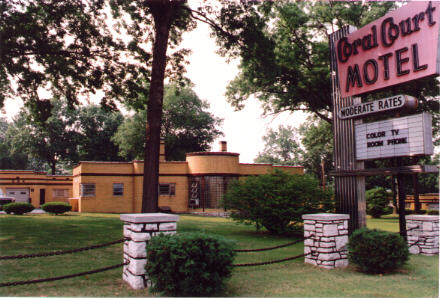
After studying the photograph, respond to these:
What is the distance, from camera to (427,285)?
7398 millimetres

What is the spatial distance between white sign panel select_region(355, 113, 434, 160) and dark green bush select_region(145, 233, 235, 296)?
5.73 metres

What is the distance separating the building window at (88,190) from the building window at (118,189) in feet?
5.07

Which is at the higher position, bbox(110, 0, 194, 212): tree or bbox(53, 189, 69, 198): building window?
bbox(110, 0, 194, 212): tree

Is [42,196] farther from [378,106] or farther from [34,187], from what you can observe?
[378,106]

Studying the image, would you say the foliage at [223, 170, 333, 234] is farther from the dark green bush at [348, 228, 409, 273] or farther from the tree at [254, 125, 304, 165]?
the tree at [254, 125, 304, 165]

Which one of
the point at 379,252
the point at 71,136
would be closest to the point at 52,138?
the point at 71,136

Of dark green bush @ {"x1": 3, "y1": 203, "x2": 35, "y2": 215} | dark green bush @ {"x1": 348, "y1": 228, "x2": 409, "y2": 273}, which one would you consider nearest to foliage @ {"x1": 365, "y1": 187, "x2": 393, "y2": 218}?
dark green bush @ {"x1": 348, "y1": 228, "x2": 409, "y2": 273}

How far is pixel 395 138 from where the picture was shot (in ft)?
→ 32.0

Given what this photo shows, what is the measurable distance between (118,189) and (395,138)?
960 inches

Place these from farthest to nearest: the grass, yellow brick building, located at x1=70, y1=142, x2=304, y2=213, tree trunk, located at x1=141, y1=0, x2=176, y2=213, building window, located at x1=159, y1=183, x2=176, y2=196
Answer: 1. building window, located at x1=159, y1=183, x2=176, y2=196
2. yellow brick building, located at x1=70, y1=142, x2=304, y2=213
3. tree trunk, located at x1=141, y1=0, x2=176, y2=213
4. the grass

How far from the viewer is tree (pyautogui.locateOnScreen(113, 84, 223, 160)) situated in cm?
4933

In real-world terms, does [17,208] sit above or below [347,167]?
below

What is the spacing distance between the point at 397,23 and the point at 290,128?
77.7m

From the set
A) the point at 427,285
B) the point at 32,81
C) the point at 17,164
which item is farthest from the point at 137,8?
the point at 17,164
